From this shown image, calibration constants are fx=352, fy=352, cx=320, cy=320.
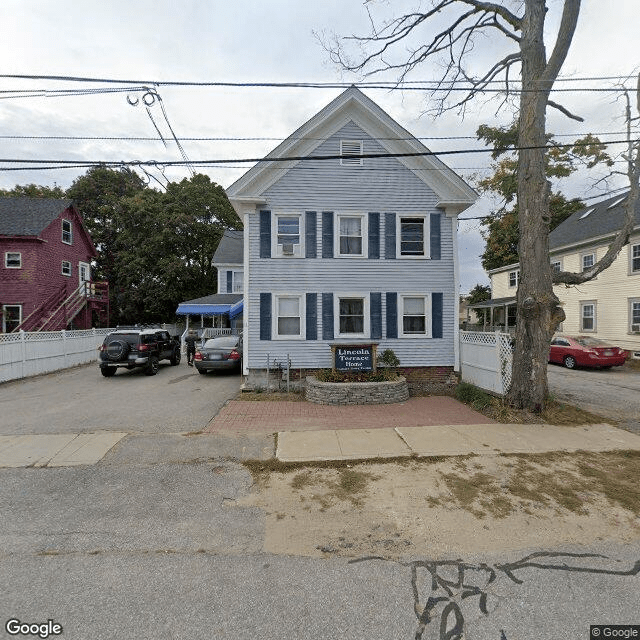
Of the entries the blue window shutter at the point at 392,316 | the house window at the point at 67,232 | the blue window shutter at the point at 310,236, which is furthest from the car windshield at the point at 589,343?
the house window at the point at 67,232

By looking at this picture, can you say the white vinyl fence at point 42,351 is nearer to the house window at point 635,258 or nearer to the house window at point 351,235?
the house window at point 351,235

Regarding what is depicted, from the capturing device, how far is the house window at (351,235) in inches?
424

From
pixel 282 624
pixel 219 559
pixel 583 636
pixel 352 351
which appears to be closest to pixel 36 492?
pixel 219 559

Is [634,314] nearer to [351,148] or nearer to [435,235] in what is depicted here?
[435,235]

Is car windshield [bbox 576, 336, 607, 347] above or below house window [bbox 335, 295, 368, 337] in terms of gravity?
below

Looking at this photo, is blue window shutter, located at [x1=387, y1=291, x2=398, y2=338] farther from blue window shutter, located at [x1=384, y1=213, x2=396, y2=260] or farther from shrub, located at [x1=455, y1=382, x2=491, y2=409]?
shrub, located at [x1=455, y1=382, x2=491, y2=409]

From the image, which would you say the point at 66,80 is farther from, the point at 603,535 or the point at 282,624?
the point at 603,535

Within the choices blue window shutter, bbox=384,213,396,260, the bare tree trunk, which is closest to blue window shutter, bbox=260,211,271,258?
blue window shutter, bbox=384,213,396,260

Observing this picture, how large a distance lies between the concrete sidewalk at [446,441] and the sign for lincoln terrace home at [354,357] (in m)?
3.06

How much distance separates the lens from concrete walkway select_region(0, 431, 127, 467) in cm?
529

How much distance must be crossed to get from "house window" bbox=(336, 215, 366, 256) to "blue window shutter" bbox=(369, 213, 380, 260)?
0.75 feet

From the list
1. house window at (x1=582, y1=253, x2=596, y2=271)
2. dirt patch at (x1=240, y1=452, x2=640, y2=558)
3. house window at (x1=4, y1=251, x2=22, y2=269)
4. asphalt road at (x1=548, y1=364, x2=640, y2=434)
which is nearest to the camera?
dirt patch at (x1=240, y1=452, x2=640, y2=558)

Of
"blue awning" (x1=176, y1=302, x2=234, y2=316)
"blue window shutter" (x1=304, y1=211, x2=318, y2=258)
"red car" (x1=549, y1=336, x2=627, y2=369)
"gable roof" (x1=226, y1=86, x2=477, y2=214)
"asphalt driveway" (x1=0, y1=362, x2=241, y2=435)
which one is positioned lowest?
"asphalt driveway" (x1=0, y1=362, x2=241, y2=435)

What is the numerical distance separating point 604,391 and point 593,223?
570 inches
